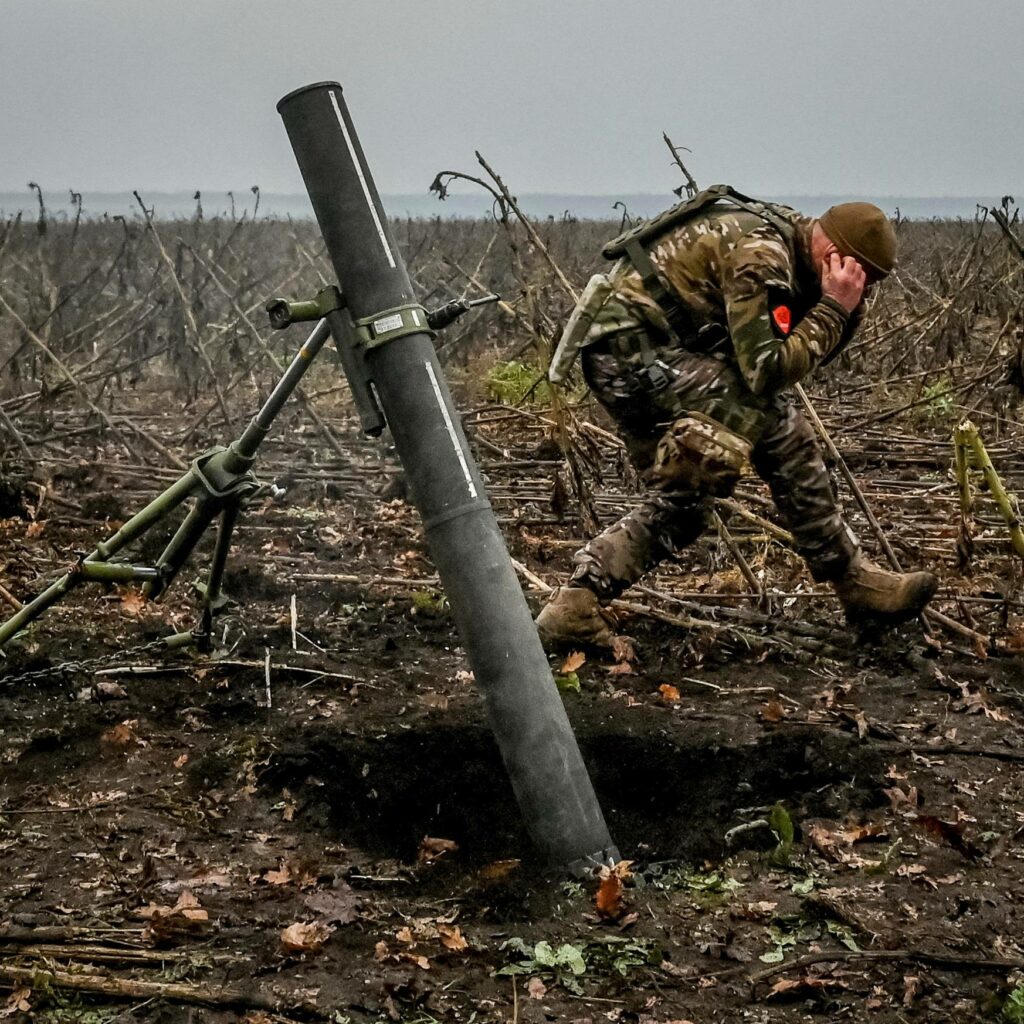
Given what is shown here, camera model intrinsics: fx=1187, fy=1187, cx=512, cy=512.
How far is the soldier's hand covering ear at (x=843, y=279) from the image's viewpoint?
443cm

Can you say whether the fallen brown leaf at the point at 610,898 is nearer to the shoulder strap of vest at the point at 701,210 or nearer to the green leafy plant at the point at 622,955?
the green leafy plant at the point at 622,955

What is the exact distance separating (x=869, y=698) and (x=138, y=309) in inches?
310

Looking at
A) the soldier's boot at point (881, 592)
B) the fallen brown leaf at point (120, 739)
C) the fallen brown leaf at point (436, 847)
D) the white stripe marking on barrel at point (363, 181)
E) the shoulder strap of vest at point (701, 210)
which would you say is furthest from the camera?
the soldier's boot at point (881, 592)

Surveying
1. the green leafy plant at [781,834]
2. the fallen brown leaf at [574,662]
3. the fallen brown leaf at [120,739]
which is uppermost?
the fallen brown leaf at [120,739]

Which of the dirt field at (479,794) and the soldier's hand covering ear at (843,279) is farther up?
the soldier's hand covering ear at (843,279)

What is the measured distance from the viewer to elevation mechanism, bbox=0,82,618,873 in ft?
9.52

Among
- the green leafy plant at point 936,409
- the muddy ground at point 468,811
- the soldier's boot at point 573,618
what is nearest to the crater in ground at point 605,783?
the muddy ground at point 468,811

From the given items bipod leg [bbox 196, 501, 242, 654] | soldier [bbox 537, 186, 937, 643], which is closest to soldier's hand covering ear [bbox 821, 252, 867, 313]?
soldier [bbox 537, 186, 937, 643]

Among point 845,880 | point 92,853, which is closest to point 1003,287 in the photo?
point 845,880

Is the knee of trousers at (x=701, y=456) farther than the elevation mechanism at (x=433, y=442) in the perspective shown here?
Yes

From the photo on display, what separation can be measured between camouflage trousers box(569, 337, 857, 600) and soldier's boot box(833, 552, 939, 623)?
67mm

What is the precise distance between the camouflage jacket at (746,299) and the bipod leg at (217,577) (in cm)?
190

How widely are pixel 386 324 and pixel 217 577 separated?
1.03 metres

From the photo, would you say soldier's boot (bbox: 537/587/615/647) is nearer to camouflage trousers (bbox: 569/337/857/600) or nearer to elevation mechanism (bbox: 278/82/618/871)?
camouflage trousers (bbox: 569/337/857/600)
